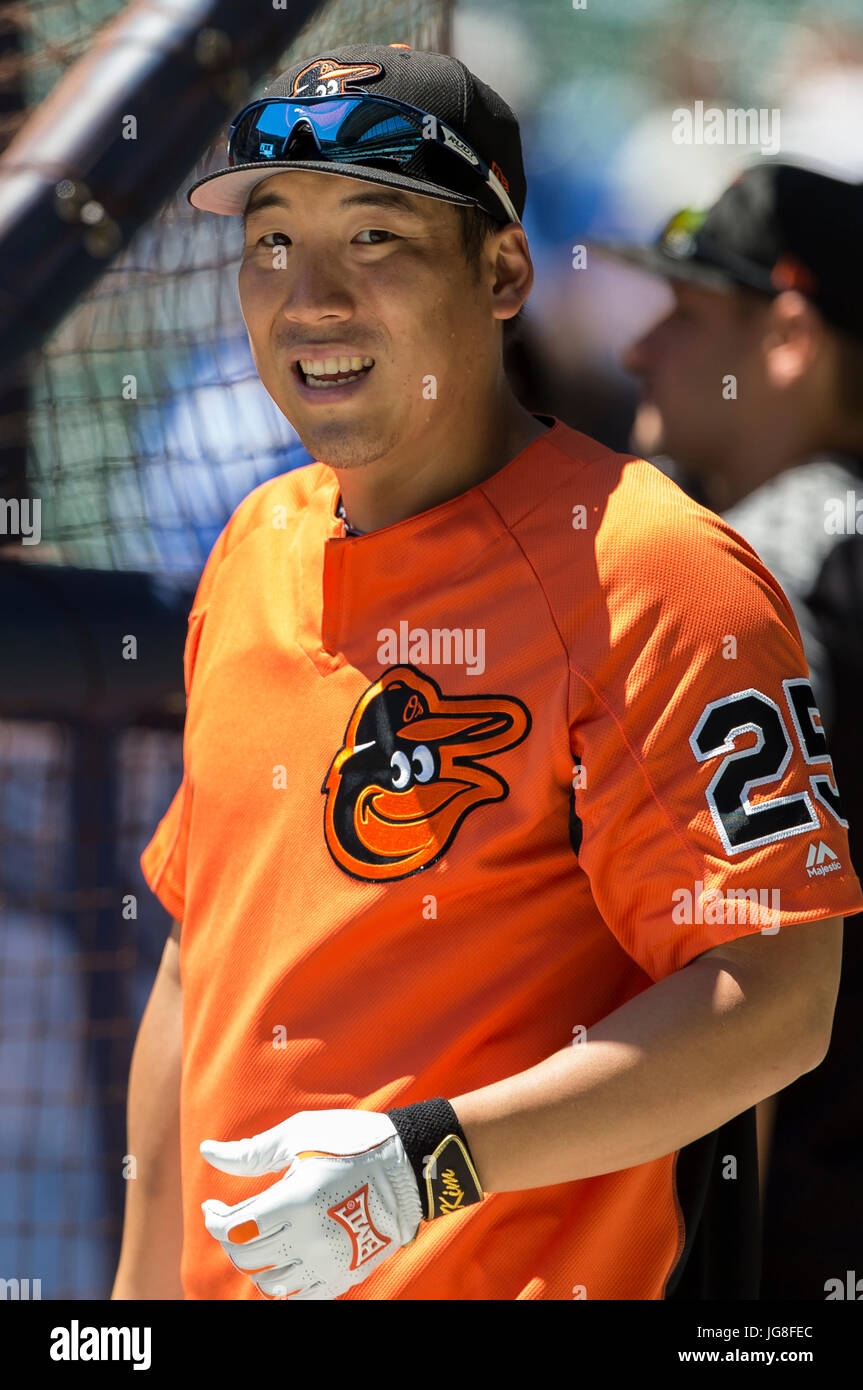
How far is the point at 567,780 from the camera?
129 centimetres

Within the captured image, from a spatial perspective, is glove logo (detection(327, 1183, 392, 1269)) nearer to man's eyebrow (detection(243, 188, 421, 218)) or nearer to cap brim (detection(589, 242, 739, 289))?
man's eyebrow (detection(243, 188, 421, 218))

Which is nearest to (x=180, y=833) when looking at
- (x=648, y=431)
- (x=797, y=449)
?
(x=648, y=431)

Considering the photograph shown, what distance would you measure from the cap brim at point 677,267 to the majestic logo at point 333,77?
671 mm

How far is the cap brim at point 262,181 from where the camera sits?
1312 mm

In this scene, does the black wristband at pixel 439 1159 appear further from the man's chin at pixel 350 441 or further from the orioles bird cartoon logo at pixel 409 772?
the man's chin at pixel 350 441

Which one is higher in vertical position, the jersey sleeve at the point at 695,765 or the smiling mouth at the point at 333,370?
the smiling mouth at the point at 333,370

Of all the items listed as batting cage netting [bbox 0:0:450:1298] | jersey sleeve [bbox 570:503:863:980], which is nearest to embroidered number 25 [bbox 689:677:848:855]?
jersey sleeve [bbox 570:503:863:980]

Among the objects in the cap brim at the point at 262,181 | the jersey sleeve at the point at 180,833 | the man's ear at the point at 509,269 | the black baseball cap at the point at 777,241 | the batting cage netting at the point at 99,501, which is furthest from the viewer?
the black baseball cap at the point at 777,241

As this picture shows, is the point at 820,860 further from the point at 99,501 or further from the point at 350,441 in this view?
the point at 99,501

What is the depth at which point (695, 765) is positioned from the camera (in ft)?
4.03


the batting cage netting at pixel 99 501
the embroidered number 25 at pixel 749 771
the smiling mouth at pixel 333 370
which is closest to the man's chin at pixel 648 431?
the batting cage netting at pixel 99 501

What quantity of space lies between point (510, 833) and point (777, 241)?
41.0 inches

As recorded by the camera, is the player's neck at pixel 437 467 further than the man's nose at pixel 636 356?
No
